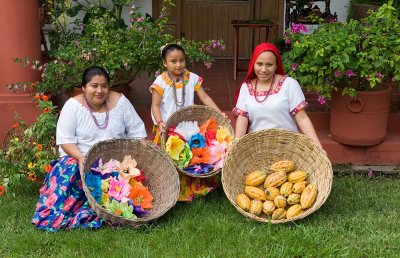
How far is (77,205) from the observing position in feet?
13.4

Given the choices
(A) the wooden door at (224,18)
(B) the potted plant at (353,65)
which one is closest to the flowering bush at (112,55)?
(B) the potted plant at (353,65)

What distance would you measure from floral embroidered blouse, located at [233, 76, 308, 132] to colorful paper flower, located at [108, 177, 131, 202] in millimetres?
1012

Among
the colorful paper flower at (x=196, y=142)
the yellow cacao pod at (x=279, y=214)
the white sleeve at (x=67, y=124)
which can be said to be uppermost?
the white sleeve at (x=67, y=124)

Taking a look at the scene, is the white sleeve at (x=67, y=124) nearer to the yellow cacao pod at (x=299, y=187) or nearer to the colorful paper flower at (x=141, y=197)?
the colorful paper flower at (x=141, y=197)

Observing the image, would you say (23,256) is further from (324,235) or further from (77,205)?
(324,235)

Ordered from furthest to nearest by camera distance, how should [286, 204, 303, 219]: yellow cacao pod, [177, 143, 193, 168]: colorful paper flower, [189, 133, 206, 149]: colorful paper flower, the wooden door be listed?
1. the wooden door
2. [189, 133, 206, 149]: colorful paper flower
3. [177, 143, 193, 168]: colorful paper flower
4. [286, 204, 303, 219]: yellow cacao pod

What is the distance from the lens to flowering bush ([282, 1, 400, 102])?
469 cm

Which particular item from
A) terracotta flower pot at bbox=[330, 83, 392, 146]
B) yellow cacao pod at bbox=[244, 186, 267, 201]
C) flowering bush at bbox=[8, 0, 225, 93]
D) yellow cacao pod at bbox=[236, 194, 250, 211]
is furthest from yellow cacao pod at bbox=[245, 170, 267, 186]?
flowering bush at bbox=[8, 0, 225, 93]

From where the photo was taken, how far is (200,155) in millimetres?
4375

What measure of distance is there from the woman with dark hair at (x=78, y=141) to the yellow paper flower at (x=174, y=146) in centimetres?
36

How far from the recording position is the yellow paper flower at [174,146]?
427cm

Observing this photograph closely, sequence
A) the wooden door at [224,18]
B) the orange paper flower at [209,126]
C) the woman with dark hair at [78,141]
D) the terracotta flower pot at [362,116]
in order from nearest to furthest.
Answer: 1. the woman with dark hair at [78,141]
2. the orange paper flower at [209,126]
3. the terracotta flower pot at [362,116]
4. the wooden door at [224,18]


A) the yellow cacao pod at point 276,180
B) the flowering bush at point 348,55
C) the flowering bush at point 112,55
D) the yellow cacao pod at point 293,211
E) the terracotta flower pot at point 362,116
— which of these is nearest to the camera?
the yellow cacao pod at point 293,211

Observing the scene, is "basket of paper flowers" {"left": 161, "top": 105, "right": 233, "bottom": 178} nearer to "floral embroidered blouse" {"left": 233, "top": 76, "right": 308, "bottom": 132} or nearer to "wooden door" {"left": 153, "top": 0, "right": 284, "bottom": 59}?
"floral embroidered blouse" {"left": 233, "top": 76, "right": 308, "bottom": 132}
